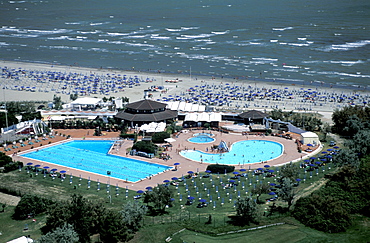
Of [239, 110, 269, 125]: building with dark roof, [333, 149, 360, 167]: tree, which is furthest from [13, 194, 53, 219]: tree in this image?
[239, 110, 269, 125]: building with dark roof

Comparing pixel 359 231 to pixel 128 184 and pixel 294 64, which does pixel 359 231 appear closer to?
pixel 128 184

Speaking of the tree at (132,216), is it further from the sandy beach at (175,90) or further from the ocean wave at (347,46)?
the ocean wave at (347,46)

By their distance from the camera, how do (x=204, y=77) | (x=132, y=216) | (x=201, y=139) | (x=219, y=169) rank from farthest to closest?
(x=204, y=77) < (x=201, y=139) < (x=219, y=169) < (x=132, y=216)

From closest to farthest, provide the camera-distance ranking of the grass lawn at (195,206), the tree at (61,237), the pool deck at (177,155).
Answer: the tree at (61,237)
the grass lawn at (195,206)
the pool deck at (177,155)

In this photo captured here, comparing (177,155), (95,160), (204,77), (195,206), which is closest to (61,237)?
(195,206)

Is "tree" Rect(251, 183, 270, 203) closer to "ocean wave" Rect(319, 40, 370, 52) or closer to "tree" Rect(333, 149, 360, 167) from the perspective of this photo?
"tree" Rect(333, 149, 360, 167)

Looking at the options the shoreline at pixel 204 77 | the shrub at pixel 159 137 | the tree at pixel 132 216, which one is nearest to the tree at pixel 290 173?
the tree at pixel 132 216

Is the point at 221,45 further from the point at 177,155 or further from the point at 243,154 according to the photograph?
the point at 177,155
